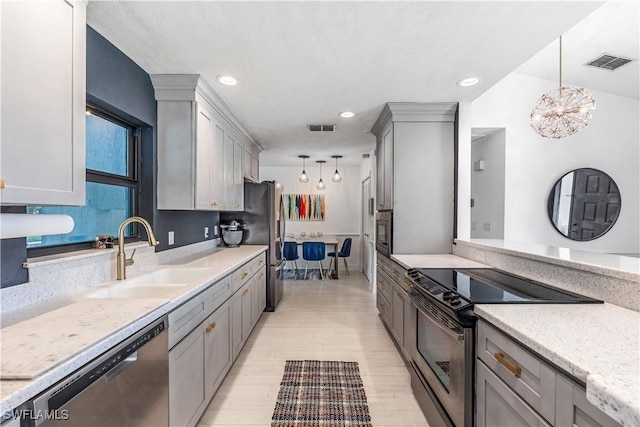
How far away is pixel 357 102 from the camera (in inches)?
113

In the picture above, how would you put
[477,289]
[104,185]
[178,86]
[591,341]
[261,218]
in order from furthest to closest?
[261,218], [178,86], [104,185], [477,289], [591,341]

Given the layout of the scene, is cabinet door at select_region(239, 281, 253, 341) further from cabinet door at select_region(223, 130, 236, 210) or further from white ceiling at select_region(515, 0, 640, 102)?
white ceiling at select_region(515, 0, 640, 102)

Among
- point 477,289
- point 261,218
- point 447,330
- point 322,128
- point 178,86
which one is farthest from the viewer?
point 261,218

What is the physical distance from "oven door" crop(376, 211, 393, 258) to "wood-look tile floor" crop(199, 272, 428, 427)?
3.02 ft

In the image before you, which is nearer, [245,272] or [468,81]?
[468,81]

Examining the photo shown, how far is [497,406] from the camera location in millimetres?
1158

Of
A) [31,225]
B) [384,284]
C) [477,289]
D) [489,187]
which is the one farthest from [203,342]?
[489,187]

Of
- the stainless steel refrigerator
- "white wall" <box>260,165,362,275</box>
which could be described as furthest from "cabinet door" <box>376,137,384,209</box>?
"white wall" <box>260,165,362,275</box>

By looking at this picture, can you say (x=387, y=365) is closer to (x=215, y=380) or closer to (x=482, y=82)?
(x=215, y=380)

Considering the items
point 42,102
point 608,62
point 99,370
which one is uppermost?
point 608,62

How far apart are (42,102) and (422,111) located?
2.90 meters

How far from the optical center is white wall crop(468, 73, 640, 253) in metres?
3.57

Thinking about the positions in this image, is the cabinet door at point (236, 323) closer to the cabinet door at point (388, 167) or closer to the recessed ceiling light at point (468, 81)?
the cabinet door at point (388, 167)

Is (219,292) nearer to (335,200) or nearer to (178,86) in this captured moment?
(178,86)
